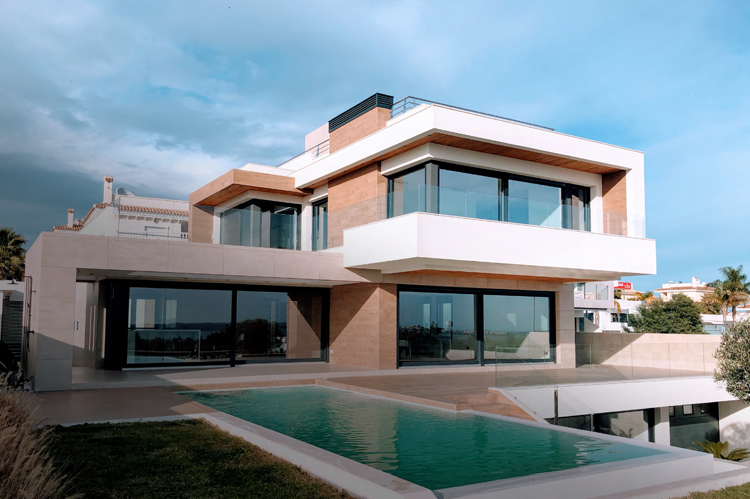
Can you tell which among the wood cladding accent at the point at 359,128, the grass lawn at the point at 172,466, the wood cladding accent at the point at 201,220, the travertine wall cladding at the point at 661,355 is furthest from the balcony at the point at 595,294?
the grass lawn at the point at 172,466

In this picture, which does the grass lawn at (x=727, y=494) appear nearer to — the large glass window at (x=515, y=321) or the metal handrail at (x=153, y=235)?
the large glass window at (x=515, y=321)

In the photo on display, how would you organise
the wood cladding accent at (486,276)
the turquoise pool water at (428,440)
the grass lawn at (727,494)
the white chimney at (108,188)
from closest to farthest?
the grass lawn at (727,494) → the turquoise pool water at (428,440) → the wood cladding accent at (486,276) → the white chimney at (108,188)

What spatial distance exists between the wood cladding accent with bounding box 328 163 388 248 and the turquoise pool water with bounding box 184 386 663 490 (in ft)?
22.5

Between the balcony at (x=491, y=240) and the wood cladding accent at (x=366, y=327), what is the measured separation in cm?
119

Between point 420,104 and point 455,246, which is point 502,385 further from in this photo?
point 420,104

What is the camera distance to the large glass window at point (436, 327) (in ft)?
61.1

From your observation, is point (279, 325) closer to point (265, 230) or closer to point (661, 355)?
point (265, 230)

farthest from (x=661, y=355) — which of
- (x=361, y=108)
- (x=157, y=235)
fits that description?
(x=157, y=235)

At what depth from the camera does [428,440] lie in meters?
8.52

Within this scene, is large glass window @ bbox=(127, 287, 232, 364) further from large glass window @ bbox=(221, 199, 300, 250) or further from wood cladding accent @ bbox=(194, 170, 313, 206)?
wood cladding accent @ bbox=(194, 170, 313, 206)

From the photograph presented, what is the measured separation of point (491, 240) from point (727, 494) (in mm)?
9977

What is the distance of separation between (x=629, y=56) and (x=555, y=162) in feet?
14.6

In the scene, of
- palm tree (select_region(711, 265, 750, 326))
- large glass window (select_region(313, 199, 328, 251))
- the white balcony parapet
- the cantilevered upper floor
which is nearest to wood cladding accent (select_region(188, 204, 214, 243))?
the cantilevered upper floor

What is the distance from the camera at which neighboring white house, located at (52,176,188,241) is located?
17042 mm
